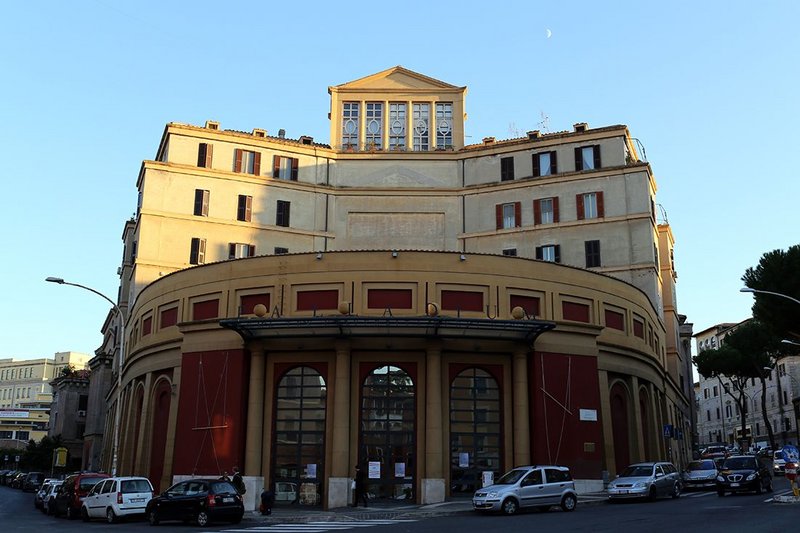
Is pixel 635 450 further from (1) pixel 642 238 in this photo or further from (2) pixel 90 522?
(2) pixel 90 522

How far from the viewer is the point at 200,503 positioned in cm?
2516

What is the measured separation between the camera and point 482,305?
34.7 meters

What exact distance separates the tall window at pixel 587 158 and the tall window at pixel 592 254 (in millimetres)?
5571

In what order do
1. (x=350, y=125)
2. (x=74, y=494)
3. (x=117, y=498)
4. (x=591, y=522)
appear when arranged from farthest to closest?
(x=350, y=125), (x=74, y=494), (x=117, y=498), (x=591, y=522)

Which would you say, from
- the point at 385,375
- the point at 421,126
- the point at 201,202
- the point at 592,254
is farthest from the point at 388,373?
the point at 421,126

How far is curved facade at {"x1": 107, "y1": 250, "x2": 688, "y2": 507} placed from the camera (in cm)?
3234

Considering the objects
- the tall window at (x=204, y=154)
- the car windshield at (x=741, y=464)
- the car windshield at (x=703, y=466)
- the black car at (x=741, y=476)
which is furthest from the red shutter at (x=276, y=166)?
the car windshield at (x=741, y=464)

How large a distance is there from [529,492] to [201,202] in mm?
36014

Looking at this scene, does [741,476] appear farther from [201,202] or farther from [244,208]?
[201,202]

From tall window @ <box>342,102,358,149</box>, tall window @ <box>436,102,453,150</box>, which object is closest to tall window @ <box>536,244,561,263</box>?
tall window @ <box>436,102,453,150</box>

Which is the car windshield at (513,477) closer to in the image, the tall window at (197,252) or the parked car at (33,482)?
the tall window at (197,252)

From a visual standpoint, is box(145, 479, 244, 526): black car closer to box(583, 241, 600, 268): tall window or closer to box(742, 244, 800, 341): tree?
box(583, 241, 600, 268): tall window

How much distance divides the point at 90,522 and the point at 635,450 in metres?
25.8

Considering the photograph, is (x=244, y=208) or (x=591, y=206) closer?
→ (x=591, y=206)
